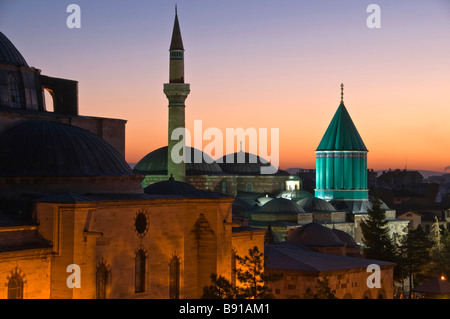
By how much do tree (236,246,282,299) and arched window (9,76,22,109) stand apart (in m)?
7.32

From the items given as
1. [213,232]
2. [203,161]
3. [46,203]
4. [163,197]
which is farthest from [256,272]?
[203,161]

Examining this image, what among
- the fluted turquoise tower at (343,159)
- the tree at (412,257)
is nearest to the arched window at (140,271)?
the tree at (412,257)

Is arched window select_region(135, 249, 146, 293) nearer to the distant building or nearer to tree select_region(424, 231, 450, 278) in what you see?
the distant building

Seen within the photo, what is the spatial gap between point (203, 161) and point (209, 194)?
2556 centimetres

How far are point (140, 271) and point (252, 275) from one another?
4.03 metres

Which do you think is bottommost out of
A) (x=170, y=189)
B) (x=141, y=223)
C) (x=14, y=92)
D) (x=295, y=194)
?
(x=295, y=194)

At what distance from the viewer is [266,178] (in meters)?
53.9

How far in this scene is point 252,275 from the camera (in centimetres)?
2253

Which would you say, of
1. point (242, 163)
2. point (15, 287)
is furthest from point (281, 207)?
point (15, 287)

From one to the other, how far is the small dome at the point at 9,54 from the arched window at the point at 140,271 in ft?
21.8

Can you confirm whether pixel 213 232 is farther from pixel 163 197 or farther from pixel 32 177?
pixel 32 177

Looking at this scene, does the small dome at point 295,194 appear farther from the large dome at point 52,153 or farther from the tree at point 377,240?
the large dome at point 52,153

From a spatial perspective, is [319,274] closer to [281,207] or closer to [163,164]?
[281,207]

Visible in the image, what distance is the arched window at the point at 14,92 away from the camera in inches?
868
